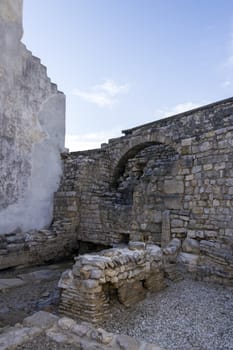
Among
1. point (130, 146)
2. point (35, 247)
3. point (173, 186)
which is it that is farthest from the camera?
point (130, 146)

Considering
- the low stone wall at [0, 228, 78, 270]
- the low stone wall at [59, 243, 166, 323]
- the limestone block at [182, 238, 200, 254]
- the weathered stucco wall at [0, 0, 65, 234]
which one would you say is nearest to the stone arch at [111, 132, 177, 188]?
the weathered stucco wall at [0, 0, 65, 234]

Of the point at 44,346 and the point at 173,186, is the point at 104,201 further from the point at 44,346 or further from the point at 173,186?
the point at 44,346

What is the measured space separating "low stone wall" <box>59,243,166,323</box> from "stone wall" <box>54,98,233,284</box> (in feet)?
4.13

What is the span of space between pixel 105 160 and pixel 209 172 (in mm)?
5086

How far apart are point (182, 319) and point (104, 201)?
4.62m

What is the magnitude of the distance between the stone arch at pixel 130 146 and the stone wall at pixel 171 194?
0.03 m

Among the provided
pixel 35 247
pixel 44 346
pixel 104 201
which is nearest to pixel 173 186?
pixel 104 201

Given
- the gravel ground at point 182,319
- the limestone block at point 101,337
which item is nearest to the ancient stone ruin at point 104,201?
the limestone block at point 101,337

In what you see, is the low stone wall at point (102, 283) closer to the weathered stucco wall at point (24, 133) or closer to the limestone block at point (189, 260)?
the limestone block at point (189, 260)

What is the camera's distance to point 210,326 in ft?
9.84

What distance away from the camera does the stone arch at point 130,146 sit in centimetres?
895

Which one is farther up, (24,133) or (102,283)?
(24,133)

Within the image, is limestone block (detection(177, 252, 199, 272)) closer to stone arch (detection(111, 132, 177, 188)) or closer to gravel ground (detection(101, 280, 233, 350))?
gravel ground (detection(101, 280, 233, 350))

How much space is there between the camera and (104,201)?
298 inches
